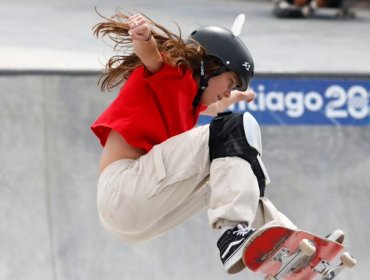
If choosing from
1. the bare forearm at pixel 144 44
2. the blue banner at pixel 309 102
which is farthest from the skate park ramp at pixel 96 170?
the bare forearm at pixel 144 44

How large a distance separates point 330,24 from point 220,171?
741 centimetres

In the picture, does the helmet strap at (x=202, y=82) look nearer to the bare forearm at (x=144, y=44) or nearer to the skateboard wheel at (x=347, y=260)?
the bare forearm at (x=144, y=44)

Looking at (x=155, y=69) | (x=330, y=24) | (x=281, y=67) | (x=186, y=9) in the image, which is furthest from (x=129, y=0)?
(x=155, y=69)

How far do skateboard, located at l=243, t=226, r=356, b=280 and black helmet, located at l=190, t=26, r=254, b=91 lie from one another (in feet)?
2.73

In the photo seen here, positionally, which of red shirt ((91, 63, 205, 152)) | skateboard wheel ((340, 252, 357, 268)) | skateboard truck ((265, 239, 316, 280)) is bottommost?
skateboard truck ((265, 239, 316, 280))

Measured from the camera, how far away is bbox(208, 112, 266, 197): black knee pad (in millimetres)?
4781

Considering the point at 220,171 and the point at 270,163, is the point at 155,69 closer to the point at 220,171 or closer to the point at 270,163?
the point at 220,171

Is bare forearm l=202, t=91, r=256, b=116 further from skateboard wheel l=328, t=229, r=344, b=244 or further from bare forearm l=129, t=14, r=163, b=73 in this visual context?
skateboard wheel l=328, t=229, r=344, b=244

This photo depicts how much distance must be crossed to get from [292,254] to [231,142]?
59cm

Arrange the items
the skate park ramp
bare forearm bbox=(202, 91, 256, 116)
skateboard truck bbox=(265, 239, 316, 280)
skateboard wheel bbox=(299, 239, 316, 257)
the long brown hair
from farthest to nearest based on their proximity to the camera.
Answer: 1. the skate park ramp
2. bare forearm bbox=(202, 91, 256, 116)
3. the long brown hair
4. skateboard truck bbox=(265, 239, 316, 280)
5. skateboard wheel bbox=(299, 239, 316, 257)

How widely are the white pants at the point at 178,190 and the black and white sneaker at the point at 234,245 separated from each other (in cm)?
4

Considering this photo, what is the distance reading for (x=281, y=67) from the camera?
820 centimetres

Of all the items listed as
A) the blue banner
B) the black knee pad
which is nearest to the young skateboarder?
the black knee pad

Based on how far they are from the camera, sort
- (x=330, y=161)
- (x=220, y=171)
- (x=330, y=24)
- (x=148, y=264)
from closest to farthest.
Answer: (x=220, y=171) → (x=148, y=264) → (x=330, y=161) → (x=330, y=24)
